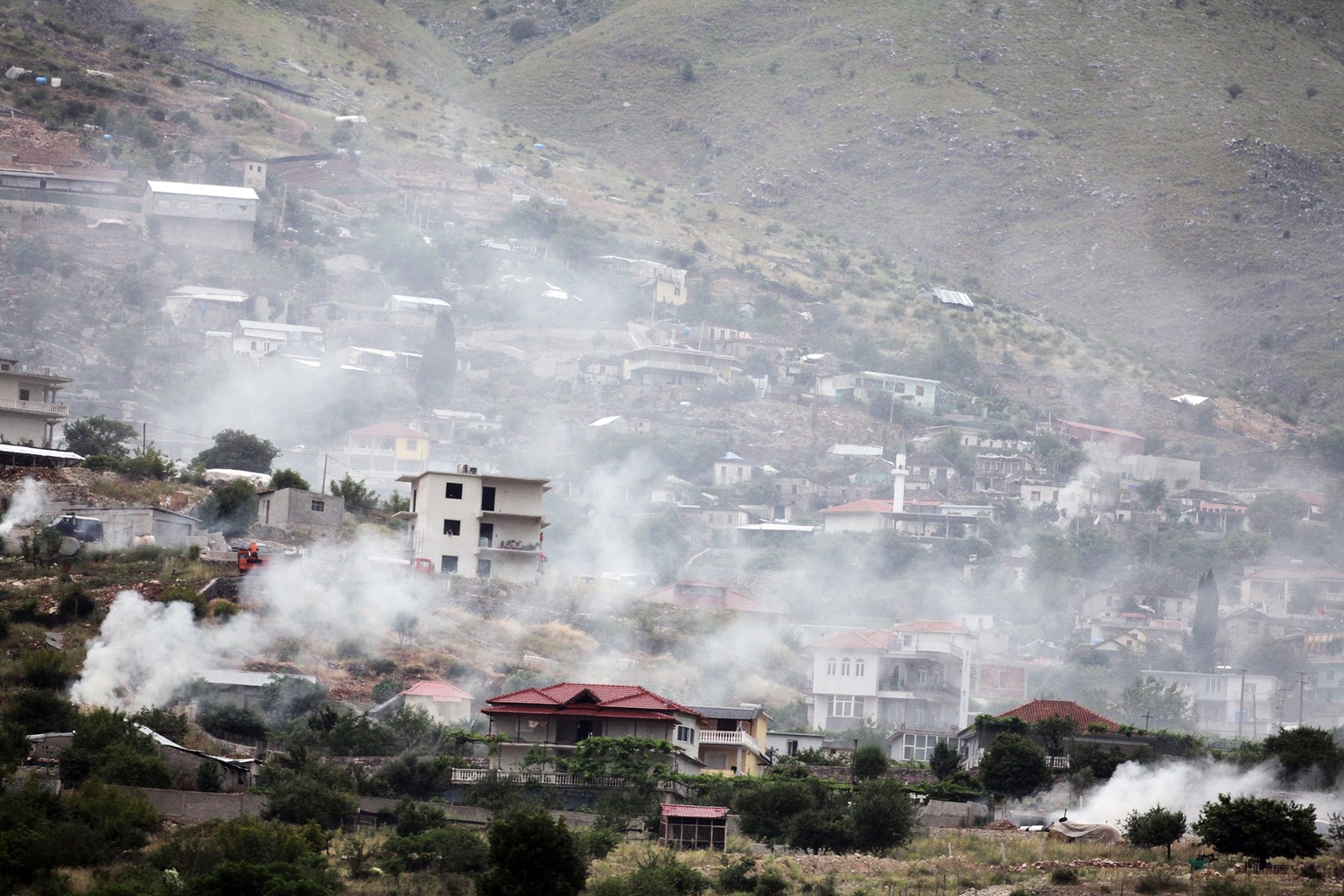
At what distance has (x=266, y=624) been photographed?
5881 cm

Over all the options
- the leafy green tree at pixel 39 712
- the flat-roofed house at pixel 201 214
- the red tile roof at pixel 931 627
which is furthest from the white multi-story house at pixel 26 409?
the flat-roofed house at pixel 201 214

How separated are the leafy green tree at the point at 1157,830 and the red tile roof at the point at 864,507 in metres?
69.9

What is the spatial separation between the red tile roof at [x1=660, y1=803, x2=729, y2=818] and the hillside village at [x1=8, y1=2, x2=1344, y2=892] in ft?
1.10

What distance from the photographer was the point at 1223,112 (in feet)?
641

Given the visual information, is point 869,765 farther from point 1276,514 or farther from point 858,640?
point 1276,514

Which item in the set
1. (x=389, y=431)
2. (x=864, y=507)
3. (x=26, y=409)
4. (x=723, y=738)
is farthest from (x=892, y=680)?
(x=389, y=431)

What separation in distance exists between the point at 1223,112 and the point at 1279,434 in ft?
188

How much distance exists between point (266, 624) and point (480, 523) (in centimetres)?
1419

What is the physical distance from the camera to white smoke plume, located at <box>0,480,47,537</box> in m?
64.9

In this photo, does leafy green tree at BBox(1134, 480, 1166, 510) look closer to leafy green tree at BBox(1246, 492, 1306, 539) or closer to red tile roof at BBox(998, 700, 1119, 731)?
leafy green tree at BBox(1246, 492, 1306, 539)

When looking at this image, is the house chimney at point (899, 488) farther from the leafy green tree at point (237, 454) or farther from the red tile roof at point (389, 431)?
the leafy green tree at point (237, 454)

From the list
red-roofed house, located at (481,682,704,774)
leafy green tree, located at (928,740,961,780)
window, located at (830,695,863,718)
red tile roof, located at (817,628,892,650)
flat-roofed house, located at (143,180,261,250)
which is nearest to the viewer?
red-roofed house, located at (481,682,704,774)

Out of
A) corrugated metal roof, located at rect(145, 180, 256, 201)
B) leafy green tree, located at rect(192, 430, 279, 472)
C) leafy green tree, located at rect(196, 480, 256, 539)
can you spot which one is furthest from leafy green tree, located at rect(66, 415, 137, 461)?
corrugated metal roof, located at rect(145, 180, 256, 201)

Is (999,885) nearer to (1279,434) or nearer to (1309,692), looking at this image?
(1309,692)
